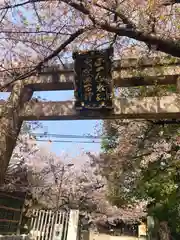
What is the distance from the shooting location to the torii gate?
→ 15.3ft

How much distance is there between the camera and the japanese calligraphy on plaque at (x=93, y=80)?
4.66 metres

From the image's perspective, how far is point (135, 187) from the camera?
9.03m

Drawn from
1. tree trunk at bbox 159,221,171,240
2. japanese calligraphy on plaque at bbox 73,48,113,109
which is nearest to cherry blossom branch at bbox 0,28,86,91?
japanese calligraphy on plaque at bbox 73,48,113,109

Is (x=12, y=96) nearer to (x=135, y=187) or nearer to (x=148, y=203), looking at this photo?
(x=135, y=187)

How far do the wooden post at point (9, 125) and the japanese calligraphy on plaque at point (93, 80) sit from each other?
1279 mm

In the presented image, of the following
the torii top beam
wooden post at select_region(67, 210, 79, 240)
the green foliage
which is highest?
the torii top beam

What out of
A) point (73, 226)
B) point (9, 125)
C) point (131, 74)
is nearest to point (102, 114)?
point (131, 74)

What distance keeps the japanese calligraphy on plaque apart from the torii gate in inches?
7.8

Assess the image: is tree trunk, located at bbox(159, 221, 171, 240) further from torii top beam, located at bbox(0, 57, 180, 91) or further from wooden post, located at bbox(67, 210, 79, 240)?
torii top beam, located at bbox(0, 57, 180, 91)

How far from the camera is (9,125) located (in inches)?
196

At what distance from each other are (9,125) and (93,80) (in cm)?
182

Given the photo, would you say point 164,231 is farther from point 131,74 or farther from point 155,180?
point 131,74

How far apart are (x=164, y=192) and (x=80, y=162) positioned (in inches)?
124

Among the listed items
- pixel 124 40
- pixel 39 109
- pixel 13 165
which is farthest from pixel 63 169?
pixel 124 40
